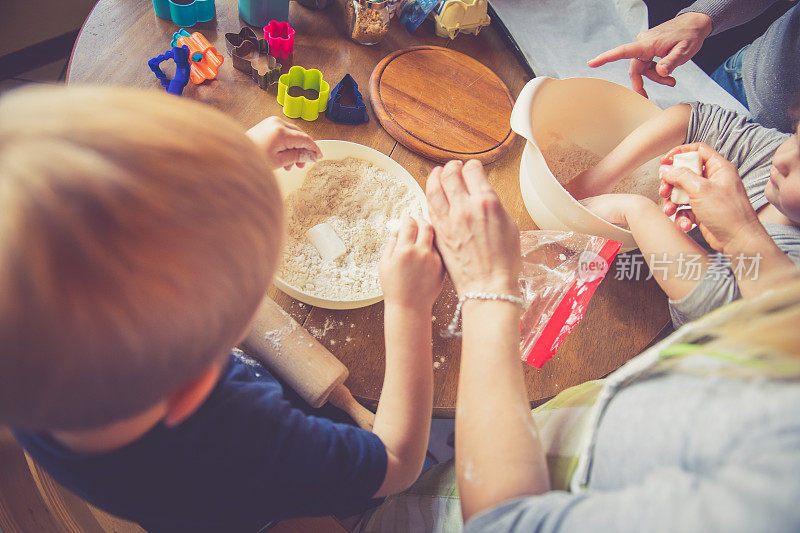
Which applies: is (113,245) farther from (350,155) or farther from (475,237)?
(350,155)

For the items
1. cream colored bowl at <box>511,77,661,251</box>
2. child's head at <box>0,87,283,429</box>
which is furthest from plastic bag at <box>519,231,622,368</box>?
child's head at <box>0,87,283,429</box>

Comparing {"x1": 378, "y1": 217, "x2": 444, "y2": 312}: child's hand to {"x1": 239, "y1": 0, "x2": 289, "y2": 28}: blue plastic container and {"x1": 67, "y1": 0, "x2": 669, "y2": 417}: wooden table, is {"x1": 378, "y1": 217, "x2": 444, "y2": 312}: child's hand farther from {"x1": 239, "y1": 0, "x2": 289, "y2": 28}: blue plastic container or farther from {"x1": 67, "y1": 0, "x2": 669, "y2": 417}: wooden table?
{"x1": 239, "y1": 0, "x2": 289, "y2": 28}: blue plastic container

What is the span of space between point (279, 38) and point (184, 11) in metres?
0.23

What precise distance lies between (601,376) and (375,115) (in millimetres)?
733

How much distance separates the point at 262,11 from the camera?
1097 millimetres

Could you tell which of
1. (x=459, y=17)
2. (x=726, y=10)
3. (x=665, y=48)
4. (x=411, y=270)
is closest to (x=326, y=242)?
(x=411, y=270)

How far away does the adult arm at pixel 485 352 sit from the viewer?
1.86 feet

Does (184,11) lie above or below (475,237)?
above

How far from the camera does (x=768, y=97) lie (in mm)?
1386

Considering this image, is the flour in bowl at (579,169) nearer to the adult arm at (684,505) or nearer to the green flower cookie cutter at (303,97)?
the green flower cookie cutter at (303,97)

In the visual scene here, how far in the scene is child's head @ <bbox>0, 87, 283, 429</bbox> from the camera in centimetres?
31

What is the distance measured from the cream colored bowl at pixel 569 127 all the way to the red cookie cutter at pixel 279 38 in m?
0.55

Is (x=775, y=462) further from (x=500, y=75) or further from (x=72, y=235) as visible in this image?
(x=500, y=75)

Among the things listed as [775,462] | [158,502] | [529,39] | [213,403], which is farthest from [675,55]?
[158,502]
